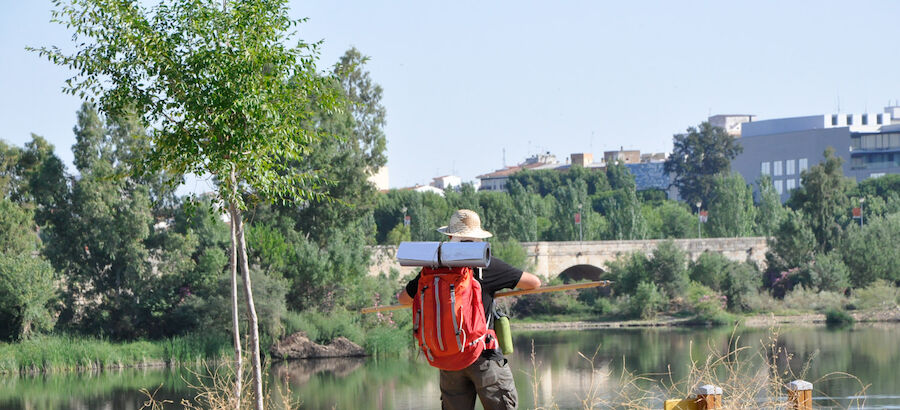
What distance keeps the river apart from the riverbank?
3.91 metres

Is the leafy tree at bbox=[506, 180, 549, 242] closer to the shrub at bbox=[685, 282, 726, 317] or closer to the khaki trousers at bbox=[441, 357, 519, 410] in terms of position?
the shrub at bbox=[685, 282, 726, 317]

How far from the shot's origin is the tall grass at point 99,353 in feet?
76.0

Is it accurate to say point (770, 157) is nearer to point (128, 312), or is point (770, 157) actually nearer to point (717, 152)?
point (717, 152)

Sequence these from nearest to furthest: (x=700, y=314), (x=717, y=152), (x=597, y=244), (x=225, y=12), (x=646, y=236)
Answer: (x=225, y=12) → (x=700, y=314) → (x=597, y=244) → (x=646, y=236) → (x=717, y=152)

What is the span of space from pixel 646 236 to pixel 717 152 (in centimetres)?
1524

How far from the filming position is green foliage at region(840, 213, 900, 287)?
118 ft

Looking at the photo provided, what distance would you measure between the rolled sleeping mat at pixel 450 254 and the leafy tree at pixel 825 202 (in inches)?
1355

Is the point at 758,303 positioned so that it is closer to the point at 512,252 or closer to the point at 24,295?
the point at 512,252

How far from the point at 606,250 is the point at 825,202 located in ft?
26.7

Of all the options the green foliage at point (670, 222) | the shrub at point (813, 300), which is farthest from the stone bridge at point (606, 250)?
the green foliage at point (670, 222)

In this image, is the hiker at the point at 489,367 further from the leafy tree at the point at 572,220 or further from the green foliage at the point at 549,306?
the leafy tree at the point at 572,220

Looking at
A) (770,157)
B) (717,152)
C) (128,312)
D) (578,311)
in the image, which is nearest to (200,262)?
(128,312)

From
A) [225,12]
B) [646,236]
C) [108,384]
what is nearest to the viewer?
[225,12]

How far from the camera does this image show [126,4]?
8.08 metres
